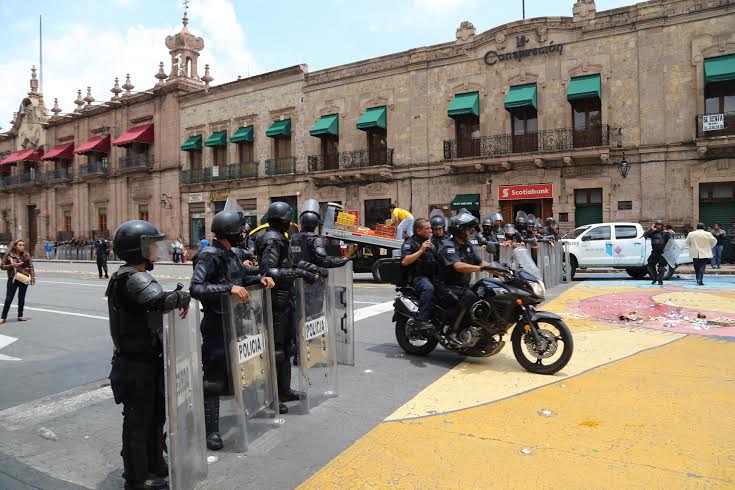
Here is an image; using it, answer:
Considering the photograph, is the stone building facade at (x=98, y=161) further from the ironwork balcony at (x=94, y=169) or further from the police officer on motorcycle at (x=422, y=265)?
the police officer on motorcycle at (x=422, y=265)

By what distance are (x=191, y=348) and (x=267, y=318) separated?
2.94ft

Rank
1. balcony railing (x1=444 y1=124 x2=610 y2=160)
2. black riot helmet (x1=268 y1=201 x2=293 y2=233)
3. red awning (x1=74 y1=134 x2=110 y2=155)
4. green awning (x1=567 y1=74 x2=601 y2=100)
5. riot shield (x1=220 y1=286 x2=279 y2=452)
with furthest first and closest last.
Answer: red awning (x1=74 y1=134 x2=110 y2=155) → balcony railing (x1=444 y1=124 x2=610 y2=160) → green awning (x1=567 y1=74 x2=601 y2=100) → black riot helmet (x1=268 y1=201 x2=293 y2=233) → riot shield (x1=220 y1=286 x2=279 y2=452)

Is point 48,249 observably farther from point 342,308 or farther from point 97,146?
point 342,308

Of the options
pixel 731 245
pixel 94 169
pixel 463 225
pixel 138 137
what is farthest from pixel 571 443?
pixel 94 169

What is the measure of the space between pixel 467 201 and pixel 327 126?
865 centimetres

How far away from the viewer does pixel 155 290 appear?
3000 millimetres

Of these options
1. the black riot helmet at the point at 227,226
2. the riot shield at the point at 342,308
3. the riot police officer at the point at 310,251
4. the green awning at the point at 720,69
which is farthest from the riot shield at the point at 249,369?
the green awning at the point at 720,69

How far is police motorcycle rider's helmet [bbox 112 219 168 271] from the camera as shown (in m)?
3.13

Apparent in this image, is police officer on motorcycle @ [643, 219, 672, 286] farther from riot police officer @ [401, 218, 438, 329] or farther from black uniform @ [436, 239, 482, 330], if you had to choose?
riot police officer @ [401, 218, 438, 329]

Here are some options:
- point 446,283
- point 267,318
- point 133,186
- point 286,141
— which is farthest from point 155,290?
point 133,186

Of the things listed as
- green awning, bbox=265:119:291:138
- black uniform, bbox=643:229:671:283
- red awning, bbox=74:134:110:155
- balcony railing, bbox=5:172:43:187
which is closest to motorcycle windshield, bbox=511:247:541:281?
black uniform, bbox=643:229:671:283

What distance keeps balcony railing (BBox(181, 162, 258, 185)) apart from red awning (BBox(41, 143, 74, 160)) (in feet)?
45.5

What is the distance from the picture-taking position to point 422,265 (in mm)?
6395

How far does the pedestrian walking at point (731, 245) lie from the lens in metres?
19.5
